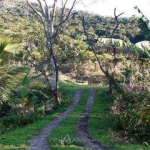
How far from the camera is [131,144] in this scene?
1252 centimetres

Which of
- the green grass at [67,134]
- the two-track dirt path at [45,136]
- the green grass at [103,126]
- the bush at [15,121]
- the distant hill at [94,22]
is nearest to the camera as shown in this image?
the green grass at [67,134]

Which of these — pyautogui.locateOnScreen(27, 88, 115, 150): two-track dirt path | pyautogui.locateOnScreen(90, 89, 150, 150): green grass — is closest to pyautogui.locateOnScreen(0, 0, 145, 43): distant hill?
pyautogui.locateOnScreen(90, 89, 150, 150): green grass

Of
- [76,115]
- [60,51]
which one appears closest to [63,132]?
[76,115]

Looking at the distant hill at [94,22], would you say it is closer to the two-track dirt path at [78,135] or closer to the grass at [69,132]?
the grass at [69,132]

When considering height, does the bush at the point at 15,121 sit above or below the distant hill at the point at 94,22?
below

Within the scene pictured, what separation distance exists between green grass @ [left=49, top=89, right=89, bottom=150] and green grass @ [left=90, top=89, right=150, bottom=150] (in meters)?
0.75

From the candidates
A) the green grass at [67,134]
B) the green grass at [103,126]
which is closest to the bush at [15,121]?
the green grass at [67,134]

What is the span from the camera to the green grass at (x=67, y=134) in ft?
38.3

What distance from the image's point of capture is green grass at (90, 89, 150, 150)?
12156 millimetres

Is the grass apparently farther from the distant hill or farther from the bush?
the distant hill

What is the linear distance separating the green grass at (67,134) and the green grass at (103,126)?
29.6 inches

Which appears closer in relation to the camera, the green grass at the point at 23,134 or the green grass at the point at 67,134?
the green grass at the point at 67,134

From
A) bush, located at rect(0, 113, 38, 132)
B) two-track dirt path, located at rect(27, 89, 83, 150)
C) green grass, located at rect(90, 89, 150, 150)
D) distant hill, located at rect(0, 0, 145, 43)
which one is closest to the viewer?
two-track dirt path, located at rect(27, 89, 83, 150)

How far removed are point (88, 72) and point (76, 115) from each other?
17426mm
